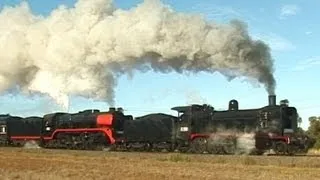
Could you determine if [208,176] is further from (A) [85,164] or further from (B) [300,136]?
(B) [300,136]

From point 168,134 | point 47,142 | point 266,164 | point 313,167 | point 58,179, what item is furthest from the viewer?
point 47,142

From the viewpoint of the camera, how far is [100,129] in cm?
4084

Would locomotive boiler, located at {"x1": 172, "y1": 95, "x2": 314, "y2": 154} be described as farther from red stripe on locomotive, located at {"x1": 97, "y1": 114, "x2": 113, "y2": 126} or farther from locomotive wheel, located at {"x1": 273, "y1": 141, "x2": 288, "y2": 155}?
red stripe on locomotive, located at {"x1": 97, "y1": 114, "x2": 113, "y2": 126}

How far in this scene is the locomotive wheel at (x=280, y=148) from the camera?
3131cm

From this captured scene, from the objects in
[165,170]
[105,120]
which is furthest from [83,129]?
[165,170]

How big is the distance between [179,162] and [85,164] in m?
4.12

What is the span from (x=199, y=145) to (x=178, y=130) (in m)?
2.91

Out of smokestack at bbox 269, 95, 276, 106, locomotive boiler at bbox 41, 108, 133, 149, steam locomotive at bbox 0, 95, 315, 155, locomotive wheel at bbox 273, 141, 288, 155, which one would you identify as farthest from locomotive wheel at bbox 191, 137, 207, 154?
locomotive boiler at bbox 41, 108, 133, 149

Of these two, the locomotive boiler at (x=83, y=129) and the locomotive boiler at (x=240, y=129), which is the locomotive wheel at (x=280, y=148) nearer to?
the locomotive boiler at (x=240, y=129)

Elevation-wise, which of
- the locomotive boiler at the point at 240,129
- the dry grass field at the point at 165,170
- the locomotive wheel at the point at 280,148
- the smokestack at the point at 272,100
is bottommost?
the dry grass field at the point at 165,170

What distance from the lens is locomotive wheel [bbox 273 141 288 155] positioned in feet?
103

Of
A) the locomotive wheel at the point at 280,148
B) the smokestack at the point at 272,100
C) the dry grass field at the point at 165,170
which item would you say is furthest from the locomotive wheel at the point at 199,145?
the dry grass field at the point at 165,170

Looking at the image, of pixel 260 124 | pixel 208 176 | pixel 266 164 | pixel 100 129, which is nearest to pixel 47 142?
pixel 100 129

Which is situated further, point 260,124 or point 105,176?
point 260,124
